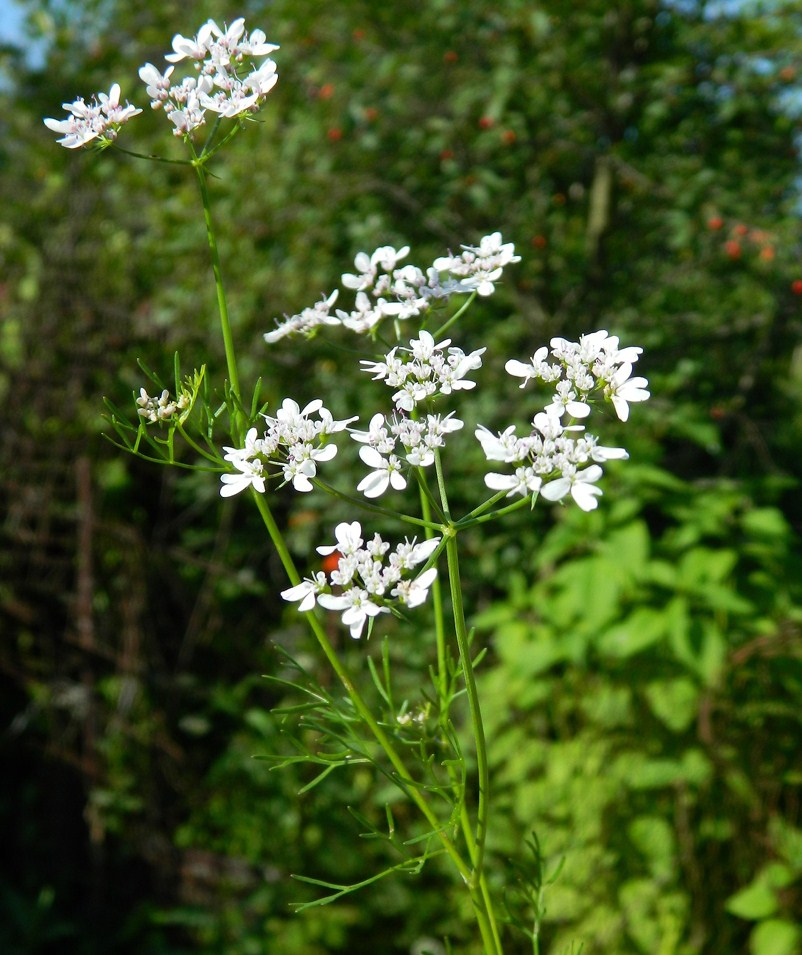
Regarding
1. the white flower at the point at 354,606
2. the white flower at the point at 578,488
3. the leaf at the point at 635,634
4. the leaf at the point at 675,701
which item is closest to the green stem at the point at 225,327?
the white flower at the point at 354,606

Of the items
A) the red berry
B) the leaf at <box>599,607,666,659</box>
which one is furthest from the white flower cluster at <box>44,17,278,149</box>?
the red berry

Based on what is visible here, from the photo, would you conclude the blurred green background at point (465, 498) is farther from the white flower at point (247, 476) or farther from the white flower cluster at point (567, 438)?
the white flower at point (247, 476)

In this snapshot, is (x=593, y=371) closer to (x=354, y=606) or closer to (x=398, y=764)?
(x=354, y=606)

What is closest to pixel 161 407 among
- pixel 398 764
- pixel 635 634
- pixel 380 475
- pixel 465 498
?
pixel 380 475

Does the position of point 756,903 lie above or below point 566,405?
below

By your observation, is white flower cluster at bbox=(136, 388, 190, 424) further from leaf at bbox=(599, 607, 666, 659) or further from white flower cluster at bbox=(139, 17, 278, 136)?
leaf at bbox=(599, 607, 666, 659)

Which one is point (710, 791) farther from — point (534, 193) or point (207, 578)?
point (534, 193)

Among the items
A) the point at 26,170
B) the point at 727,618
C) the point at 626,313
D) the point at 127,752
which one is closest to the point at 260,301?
the point at 626,313
